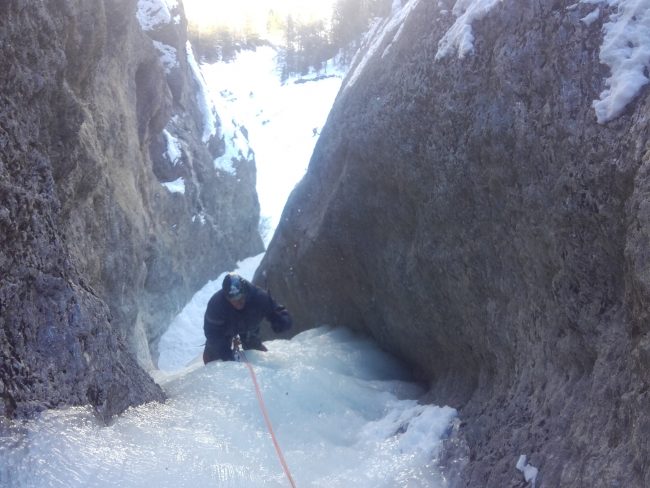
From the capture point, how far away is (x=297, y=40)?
5291 cm

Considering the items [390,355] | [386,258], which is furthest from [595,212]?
[390,355]

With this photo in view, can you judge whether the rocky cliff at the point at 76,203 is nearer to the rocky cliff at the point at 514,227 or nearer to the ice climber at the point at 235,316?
the ice climber at the point at 235,316

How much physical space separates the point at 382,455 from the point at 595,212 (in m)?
2.16

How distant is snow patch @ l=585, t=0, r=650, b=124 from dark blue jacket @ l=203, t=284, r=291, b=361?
432cm

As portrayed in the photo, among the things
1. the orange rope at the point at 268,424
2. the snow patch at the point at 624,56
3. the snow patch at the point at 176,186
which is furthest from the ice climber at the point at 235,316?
the snow patch at the point at 176,186

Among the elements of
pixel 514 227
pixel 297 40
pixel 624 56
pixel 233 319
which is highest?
pixel 297 40

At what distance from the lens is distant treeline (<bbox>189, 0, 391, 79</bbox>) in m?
45.6

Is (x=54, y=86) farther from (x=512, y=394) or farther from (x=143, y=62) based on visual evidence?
(x=143, y=62)

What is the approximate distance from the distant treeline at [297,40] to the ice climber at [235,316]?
124 ft

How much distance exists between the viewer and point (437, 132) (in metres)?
5.23

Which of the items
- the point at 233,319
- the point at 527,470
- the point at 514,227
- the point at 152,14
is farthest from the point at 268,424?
the point at 152,14

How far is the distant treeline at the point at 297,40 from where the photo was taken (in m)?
45.6

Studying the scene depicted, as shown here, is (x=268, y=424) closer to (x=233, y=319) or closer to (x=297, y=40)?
(x=233, y=319)

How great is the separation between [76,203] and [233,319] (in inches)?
83.9
